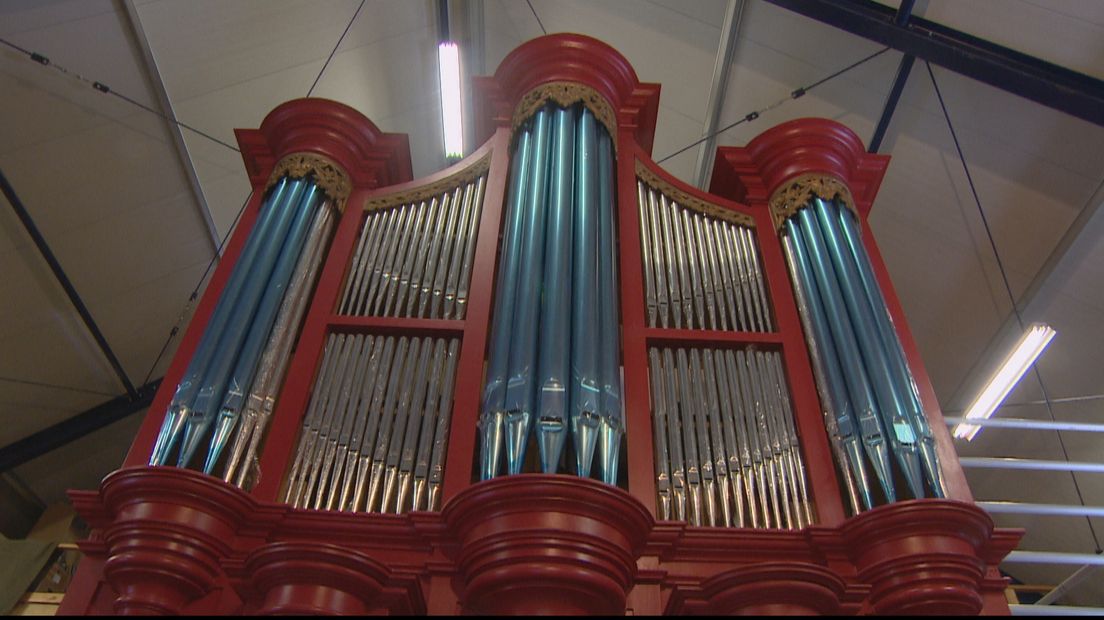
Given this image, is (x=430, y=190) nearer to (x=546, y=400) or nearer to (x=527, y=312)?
(x=527, y=312)

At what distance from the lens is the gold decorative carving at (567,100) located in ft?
19.4

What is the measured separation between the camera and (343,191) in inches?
226

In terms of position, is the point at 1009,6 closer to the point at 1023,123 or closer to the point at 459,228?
the point at 1023,123

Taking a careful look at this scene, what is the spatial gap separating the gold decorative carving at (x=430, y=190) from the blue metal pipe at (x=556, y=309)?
1.92ft

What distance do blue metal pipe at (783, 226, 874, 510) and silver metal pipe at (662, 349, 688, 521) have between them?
767 mm

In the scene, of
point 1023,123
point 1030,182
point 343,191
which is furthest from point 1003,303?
point 343,191

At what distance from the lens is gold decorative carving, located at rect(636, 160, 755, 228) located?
18.9ft

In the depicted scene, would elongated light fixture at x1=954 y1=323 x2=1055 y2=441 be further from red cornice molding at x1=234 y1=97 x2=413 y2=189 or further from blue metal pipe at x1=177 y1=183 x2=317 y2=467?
blue metal pipe at x1=177 y1=183 x2=317 y2=467

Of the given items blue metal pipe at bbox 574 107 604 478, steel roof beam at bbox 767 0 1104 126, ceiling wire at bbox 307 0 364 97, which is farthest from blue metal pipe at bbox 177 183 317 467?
steel roof beam at bbox 767 0 1104 126

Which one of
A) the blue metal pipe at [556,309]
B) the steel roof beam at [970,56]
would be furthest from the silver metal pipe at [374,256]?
the steel roof beam at [970,56]

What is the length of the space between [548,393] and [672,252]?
6.01ft

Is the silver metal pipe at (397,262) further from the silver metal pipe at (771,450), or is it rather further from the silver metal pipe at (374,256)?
the silver metal pipe at (771,450)

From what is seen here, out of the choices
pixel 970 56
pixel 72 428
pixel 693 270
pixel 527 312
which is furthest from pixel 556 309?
pixel 72 428

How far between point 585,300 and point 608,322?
156 millimetres
